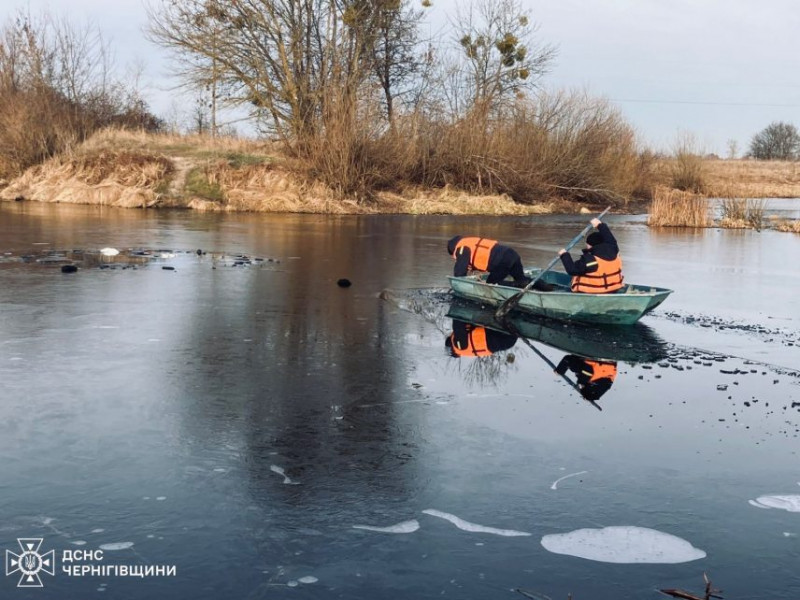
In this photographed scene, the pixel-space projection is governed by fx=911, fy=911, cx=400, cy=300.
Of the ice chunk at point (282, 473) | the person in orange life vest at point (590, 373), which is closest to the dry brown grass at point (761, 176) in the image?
the person in orange life vest at point (590, 373)

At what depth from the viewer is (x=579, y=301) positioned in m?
11.6

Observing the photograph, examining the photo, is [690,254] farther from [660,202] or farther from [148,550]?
[148,550]

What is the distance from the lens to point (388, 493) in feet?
18.8

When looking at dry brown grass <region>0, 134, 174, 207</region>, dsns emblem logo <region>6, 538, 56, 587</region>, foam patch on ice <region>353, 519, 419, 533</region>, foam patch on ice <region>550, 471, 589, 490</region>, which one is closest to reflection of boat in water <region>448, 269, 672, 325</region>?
foam patch on ice <region>550, 471, 589, 490</region>

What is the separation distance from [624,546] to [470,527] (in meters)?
0.87

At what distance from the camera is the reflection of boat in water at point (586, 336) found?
10.3 m

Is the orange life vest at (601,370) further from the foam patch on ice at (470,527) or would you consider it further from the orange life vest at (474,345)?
the foam patch on ice at (470,527)

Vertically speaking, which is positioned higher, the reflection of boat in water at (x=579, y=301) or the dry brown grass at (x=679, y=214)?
the dry brown grass at (x=679, y=214)

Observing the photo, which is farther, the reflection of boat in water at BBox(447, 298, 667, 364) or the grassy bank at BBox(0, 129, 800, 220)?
the grassy bank at BBox(0, 129, 800, 220)

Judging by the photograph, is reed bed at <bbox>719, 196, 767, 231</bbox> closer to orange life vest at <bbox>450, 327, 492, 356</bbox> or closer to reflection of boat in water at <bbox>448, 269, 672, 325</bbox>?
reflection of boat in water at <bbox>448, 269, 672, 325</bbox>

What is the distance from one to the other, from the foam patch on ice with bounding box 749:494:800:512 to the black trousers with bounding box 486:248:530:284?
767cm

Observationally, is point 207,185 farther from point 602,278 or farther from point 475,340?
point 475,340

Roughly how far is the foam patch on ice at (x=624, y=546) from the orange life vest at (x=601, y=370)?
12.6ft

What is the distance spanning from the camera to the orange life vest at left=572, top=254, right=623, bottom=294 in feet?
38.5
